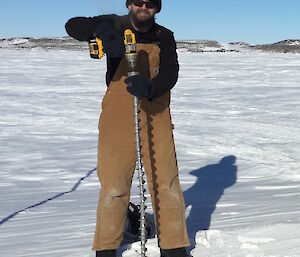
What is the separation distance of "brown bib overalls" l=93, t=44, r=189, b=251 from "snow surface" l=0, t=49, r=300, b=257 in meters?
0.30

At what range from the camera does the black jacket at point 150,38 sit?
114 inches

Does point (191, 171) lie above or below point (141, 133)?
below

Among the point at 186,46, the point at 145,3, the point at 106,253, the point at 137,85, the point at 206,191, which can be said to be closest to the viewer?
the point at 137,85

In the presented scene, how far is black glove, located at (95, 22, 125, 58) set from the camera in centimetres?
272

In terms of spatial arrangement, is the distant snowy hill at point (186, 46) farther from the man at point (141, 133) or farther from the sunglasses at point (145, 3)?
the sunglasses at point (145, 3)

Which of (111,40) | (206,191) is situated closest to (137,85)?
(111,40)

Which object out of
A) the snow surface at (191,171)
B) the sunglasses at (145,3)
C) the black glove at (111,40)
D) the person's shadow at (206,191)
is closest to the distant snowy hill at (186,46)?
the snow surface at (191,171)

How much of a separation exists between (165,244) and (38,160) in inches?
193

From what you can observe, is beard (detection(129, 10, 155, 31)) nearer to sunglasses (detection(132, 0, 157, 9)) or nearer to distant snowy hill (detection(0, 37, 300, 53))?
sunglasses (detection(132, 0, 157, 9))

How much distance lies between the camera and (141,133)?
305 centimetres

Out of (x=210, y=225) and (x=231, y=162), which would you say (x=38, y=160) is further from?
(x=210, y=225)

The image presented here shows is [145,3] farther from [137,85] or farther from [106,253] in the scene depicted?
[106,253]

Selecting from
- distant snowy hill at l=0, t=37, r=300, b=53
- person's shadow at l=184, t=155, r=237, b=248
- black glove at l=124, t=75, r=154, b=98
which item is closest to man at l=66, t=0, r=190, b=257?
black glove at l=124, t=75, r=154, b=98

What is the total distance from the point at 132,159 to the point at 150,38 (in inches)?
29.5
